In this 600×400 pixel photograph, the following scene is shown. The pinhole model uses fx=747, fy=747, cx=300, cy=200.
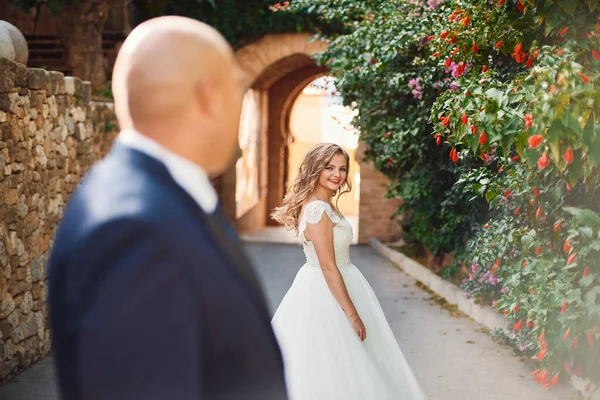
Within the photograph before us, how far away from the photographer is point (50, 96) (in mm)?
5750

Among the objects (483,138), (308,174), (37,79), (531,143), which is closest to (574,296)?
(483,138)

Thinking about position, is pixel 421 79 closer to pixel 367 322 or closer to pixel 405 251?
pixel 367 322

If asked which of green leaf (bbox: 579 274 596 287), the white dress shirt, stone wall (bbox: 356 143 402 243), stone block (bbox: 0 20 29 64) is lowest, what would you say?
stone wall (bbox: 356 143 402 243)

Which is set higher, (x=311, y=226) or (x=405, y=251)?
(x=311, y=226)

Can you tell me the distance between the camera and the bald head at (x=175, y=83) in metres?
1.10

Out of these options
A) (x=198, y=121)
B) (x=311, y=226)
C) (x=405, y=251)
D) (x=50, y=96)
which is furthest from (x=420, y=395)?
(x=405, y=251)

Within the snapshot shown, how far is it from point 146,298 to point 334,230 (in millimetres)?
2973

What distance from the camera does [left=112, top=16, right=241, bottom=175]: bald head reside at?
3.61 ft

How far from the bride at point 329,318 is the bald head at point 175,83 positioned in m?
2.64

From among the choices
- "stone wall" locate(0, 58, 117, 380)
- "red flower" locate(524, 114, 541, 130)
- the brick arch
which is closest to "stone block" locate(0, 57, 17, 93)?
"stone wall" locate(0, 58, 117, 380)

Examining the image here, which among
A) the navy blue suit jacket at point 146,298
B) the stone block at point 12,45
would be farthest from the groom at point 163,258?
the stone block at point 12,45

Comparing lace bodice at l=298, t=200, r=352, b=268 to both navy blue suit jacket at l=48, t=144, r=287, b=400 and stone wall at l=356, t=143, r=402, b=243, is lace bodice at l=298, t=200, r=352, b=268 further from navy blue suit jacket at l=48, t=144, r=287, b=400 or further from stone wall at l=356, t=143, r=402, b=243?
stone wall at l=356, t=143, r=402, b=243

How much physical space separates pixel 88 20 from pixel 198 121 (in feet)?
31.9

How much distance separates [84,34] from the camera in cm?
1023
